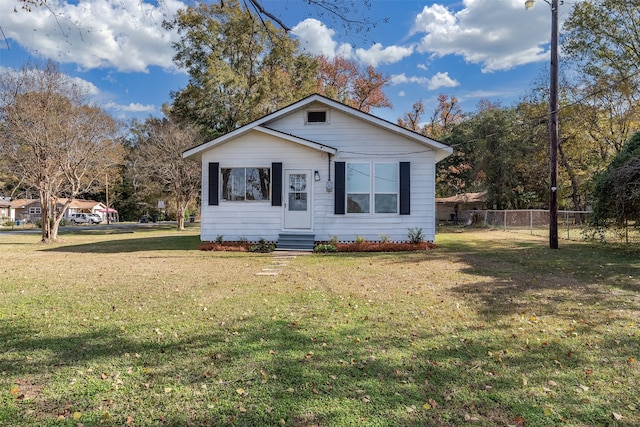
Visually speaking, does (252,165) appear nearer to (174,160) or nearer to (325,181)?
(325,181)

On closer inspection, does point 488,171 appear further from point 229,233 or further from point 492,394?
point 492,394

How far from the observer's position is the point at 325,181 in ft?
38.4

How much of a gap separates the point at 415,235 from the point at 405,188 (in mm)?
1501

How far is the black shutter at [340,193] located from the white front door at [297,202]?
869mm

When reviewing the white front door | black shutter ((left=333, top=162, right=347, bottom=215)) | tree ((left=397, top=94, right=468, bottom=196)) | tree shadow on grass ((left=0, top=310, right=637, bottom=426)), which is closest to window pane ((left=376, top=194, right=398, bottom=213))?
black shutter ((left=333, top=162, right=347, bottom=215))

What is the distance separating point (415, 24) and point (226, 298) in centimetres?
555

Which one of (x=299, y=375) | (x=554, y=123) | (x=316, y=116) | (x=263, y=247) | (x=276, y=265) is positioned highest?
(x=316, y=116)

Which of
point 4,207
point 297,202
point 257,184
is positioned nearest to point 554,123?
point 297,202

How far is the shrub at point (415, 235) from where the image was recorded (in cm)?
1155

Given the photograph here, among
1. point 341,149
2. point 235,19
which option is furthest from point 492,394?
point 235,19

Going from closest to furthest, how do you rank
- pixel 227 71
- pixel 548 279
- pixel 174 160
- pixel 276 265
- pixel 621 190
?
pixel 548 279 < pixel 276 265 < pixel 621 190 < pixel 227 71 < pixel 174 160

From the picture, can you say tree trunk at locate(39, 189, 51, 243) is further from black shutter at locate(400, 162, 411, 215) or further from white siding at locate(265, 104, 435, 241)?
black shutter at locate(400, 162, 411, 215)

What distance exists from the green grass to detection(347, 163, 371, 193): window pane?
5209 millimetres

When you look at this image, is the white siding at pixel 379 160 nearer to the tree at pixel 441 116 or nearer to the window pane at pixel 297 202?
the window pane at pixel 297 202
